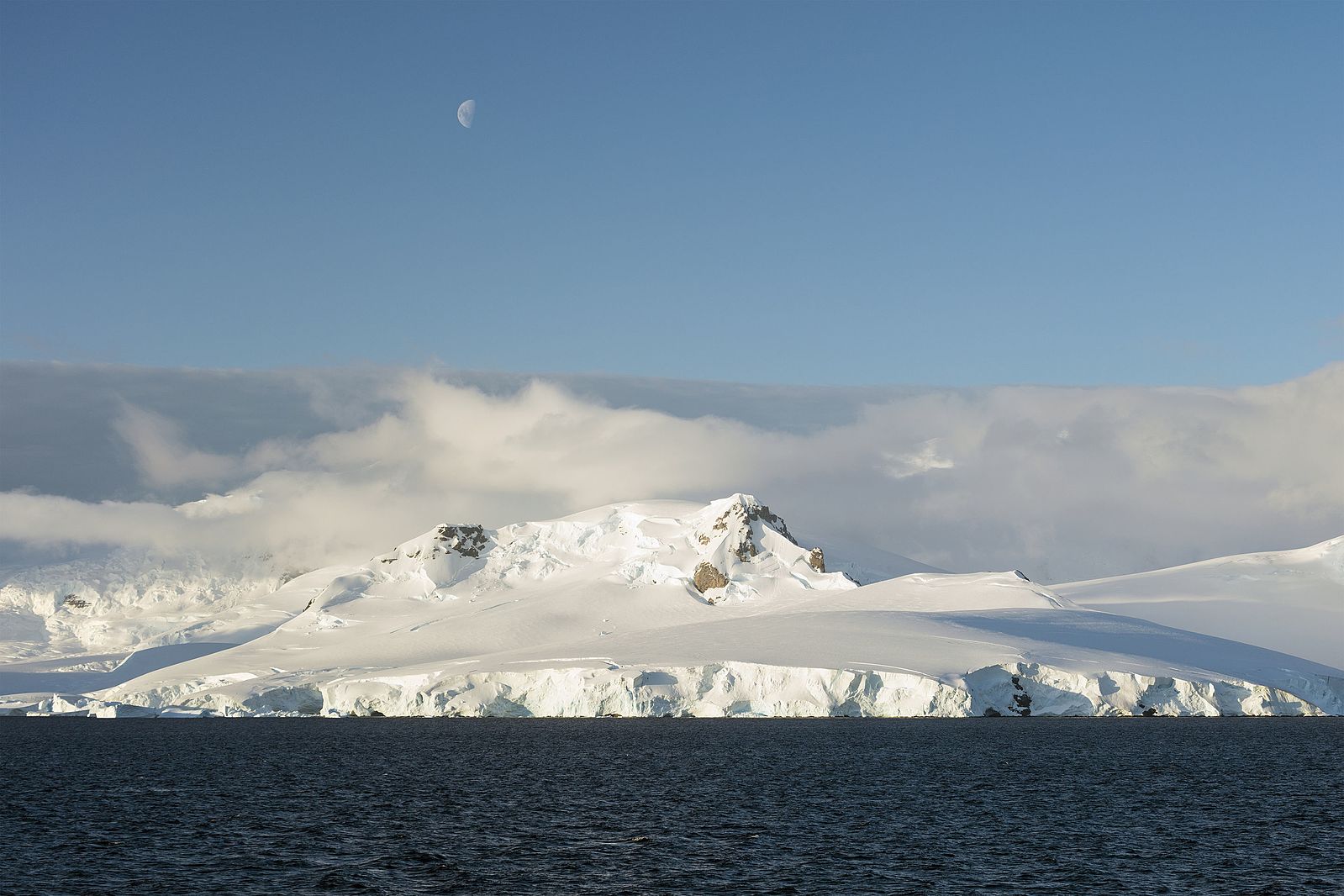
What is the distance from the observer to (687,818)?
199ft

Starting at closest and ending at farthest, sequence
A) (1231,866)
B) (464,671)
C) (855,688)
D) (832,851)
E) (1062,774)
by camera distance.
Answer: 1. (1231,866)
2. (832,851)
3. (1062,774)
4. (855,688)
5. (464,671)

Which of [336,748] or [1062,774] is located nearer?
[1062,774]

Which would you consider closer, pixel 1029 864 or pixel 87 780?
pixel 1029 864

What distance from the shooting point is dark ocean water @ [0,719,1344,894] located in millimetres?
44156

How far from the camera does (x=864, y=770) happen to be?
8644 cm

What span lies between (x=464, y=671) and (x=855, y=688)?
62.5 m

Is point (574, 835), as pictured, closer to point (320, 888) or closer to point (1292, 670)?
point (320, 888)

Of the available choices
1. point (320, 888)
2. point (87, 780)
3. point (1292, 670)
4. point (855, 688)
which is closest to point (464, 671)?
point (855, 688)

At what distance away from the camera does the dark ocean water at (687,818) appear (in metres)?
44.2

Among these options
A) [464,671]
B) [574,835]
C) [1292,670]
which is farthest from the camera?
[464,671]

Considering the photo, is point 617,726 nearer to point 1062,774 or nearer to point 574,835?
point 1062,774

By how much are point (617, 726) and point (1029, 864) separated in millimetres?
115560

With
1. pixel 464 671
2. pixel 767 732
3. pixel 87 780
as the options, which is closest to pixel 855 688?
pixel 767 732

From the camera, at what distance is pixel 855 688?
6122 inches
